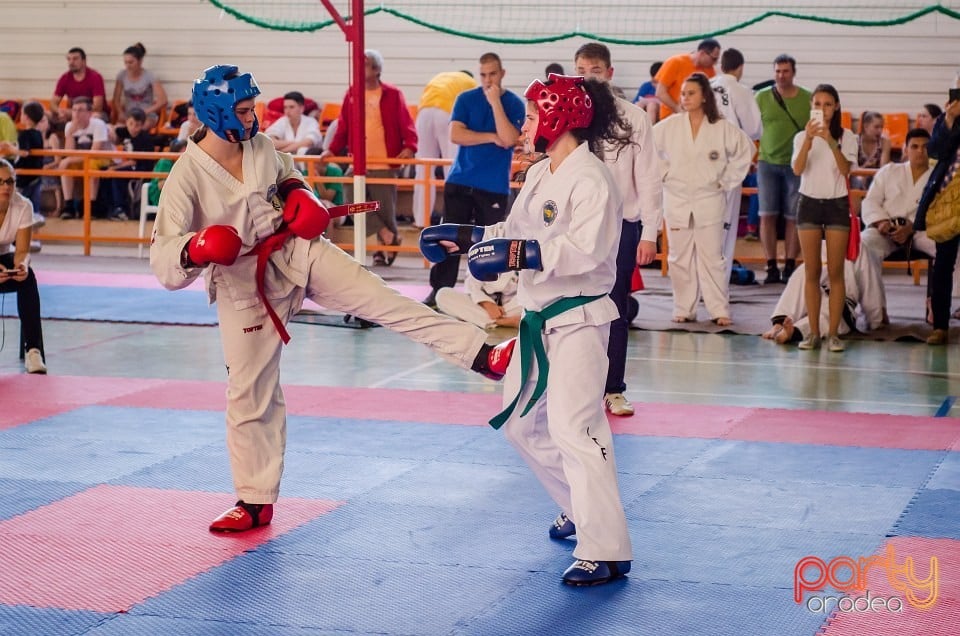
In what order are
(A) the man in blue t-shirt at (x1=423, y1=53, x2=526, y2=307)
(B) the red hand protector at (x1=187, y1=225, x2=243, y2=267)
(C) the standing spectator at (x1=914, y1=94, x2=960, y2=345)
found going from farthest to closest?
1. (A) the man in blue t-shirt at (x1=423, y1=53, x2=526, y2=307)
2. (C) the standing spectator at (x1=914, y1=94, x2=960, y2=345)
3. (B) the red hand protector at (x1=187, y1=225, x2=243, y2=267)

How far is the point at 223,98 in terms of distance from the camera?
442cm

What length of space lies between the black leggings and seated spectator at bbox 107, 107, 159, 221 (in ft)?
24.6

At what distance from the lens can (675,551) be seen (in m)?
4.39

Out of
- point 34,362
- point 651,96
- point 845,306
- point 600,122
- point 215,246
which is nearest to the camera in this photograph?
point 215,246

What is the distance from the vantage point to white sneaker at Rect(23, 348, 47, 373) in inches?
306

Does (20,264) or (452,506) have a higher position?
(20,264)

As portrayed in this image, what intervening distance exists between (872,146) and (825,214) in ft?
16.8

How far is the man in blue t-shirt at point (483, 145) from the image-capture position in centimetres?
940

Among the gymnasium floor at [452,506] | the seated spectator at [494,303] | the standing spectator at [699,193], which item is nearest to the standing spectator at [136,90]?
the seated spectator at [494,303]

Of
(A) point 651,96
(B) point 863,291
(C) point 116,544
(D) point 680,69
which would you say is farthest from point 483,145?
(C) point 116,544

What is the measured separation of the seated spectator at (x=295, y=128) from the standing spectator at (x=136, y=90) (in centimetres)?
283

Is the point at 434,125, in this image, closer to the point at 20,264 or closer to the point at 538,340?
the point at 20,264

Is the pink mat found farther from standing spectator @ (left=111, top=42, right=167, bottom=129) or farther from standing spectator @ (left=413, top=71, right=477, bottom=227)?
standing spectator @ (left=111, top=42, right=167, bottom=129)

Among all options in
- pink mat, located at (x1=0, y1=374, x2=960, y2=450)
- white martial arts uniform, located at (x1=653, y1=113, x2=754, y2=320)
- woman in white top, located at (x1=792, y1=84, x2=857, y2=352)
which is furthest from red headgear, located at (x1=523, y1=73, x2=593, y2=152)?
white martial arts uniform, located at (x1=653, y1=113, x2=754, y2=320)
